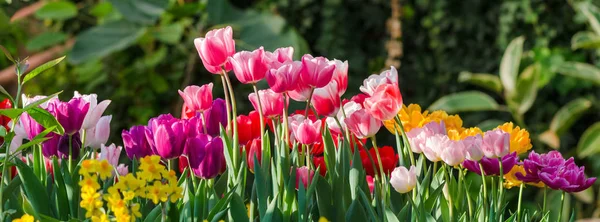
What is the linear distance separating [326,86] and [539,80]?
8.47 ft

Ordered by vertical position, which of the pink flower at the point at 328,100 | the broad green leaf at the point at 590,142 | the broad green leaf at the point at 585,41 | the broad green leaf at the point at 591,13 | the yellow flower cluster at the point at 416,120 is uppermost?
the broad green leaf at the point at 591,13

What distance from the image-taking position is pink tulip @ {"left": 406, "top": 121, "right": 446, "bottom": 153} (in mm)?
938

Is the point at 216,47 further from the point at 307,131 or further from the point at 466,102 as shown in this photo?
the point at 466,102

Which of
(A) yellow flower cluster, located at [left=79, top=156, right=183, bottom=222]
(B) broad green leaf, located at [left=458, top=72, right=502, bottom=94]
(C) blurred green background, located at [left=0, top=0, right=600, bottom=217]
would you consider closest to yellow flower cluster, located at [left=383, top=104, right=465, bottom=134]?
(A) yellow flower cluster, located at [left=79, top=156, right=183, bottom=222]

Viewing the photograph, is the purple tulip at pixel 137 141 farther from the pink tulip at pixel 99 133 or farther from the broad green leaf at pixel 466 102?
the broad green leaf at pixel 466 102

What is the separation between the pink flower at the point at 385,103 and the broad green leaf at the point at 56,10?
9.22ft

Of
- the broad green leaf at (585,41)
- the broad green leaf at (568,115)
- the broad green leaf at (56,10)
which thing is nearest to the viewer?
the broad green leaf at (585,41)

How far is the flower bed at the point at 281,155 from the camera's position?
2.96ft

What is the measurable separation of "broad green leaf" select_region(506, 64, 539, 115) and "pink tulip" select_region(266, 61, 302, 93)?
8.36ft

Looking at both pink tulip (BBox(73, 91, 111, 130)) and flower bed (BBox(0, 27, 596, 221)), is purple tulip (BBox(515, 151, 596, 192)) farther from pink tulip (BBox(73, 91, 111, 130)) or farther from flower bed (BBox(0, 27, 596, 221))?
pink tulip (BBox(73, 91, 111, 130))

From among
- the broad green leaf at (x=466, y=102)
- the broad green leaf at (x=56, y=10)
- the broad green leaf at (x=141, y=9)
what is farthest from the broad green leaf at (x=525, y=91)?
the broad green leaf at (x=56, y=10)

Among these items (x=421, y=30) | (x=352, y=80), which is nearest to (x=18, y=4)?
(x=352, y=80)

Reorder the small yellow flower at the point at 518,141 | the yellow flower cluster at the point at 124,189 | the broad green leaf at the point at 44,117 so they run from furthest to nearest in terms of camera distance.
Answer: the small yellow flower at the point at 518,141 < the broad green leaf at the point at 44,117 < the yellow flower cluster at the point at 124,189

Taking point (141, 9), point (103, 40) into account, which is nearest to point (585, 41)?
point (141, 9)
